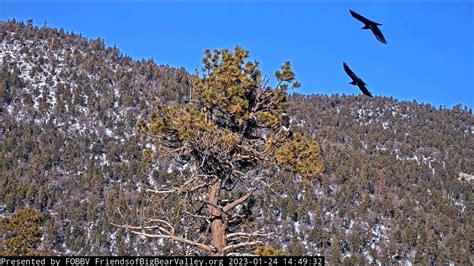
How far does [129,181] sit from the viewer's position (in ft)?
477

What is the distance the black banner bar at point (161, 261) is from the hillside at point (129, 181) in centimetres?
8031

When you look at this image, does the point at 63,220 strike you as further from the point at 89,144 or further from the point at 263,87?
the point at 263,87

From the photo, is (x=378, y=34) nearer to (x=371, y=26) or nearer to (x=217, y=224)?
(x=371, y=26)

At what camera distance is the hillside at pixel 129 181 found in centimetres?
11994

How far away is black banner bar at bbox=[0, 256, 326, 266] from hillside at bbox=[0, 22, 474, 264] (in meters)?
80.3

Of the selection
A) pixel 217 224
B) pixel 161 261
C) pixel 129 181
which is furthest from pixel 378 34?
pixel 129 181

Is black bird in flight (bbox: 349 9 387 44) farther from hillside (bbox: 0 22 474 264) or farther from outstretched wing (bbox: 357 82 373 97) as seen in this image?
hillside (bbox: 0 22 474 264)

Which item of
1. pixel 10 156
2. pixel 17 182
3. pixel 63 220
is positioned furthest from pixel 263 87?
pixel 10 156

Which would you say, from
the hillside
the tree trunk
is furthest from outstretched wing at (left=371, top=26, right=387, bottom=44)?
the hillside

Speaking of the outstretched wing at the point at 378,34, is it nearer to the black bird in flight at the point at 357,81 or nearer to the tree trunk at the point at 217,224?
the black bird in flight at the point at 357,81

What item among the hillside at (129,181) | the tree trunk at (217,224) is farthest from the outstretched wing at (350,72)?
the hillside at (129,181)

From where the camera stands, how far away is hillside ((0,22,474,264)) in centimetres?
11994

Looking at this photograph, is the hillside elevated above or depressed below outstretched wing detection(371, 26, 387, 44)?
above

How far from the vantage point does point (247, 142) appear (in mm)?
16812
